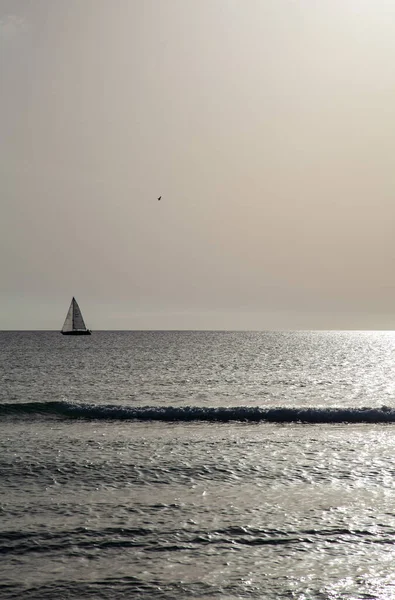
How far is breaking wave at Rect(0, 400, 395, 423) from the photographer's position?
46.3 m

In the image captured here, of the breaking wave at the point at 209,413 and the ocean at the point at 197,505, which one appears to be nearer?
the ocean at the point at 197,505

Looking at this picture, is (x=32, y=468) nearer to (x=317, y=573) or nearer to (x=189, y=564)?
(x=189, y=564)

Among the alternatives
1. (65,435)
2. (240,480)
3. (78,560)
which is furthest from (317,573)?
(65,435)

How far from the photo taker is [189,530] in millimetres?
17797

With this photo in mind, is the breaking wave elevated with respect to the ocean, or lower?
elevated

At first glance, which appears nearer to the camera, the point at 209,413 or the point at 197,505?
the point at 197,505

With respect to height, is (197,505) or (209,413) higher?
(209,413)

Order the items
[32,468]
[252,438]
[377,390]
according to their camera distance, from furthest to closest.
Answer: [377,390], [252,438], [32,468]

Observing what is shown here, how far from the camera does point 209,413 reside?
4803cm

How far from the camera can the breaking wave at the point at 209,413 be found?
46.3m

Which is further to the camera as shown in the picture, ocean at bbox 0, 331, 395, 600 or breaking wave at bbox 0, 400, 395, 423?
breaking wave at bbox 0, 400, 395, 423

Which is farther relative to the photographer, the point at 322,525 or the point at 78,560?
the point at 322,525

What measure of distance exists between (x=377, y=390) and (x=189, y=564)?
58153mm

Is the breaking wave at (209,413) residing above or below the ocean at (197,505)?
above
